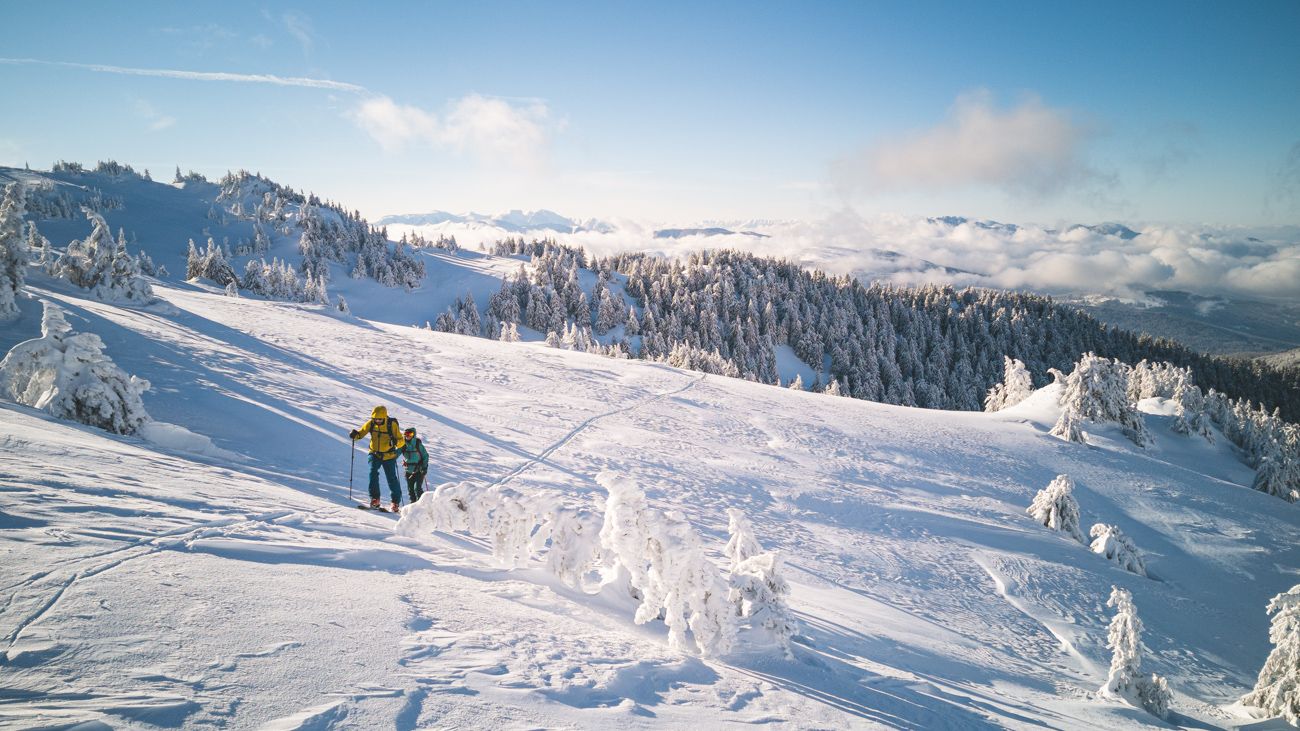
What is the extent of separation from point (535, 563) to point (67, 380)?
8.30 meters

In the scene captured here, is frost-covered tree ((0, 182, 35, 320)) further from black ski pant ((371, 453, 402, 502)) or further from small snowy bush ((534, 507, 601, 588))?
small snowy bush ((534, 507, 601, 588))

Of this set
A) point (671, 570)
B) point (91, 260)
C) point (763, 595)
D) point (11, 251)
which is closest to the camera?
point (671, 570)

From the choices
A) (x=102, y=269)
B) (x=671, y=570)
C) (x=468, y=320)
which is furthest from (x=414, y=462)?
(x=468, y=320)

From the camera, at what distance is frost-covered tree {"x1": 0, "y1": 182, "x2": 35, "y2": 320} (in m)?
11.9

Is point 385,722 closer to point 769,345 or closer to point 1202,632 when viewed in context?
point 1202,632

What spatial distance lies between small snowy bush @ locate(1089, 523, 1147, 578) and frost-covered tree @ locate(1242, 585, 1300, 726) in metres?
5.41

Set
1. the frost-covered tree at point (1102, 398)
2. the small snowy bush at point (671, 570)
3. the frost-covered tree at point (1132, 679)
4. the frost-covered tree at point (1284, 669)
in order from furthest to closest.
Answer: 1. the frost-covered tree at point (1102, 398)
2. the frost-covered tree at point (1284, 669)
3. the frost-covered tree at point (1132, 679)
4. the small snowy bush at point (671, 570)

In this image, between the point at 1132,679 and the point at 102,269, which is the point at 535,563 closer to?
the point at 1132,679

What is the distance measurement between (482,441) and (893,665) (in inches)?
387

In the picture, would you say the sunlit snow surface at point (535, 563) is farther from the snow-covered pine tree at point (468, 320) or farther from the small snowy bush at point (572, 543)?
the snow-covered pine tree at point (468, 320)

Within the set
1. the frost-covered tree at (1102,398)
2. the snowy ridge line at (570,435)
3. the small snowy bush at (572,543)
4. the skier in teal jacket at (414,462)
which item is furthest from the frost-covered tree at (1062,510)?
the skier in teal jacket at (414,462)

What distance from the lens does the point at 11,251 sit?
1252 centimetres

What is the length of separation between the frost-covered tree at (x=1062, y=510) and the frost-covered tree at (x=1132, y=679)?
7.61 meters

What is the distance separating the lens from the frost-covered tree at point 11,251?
39.1 feet
